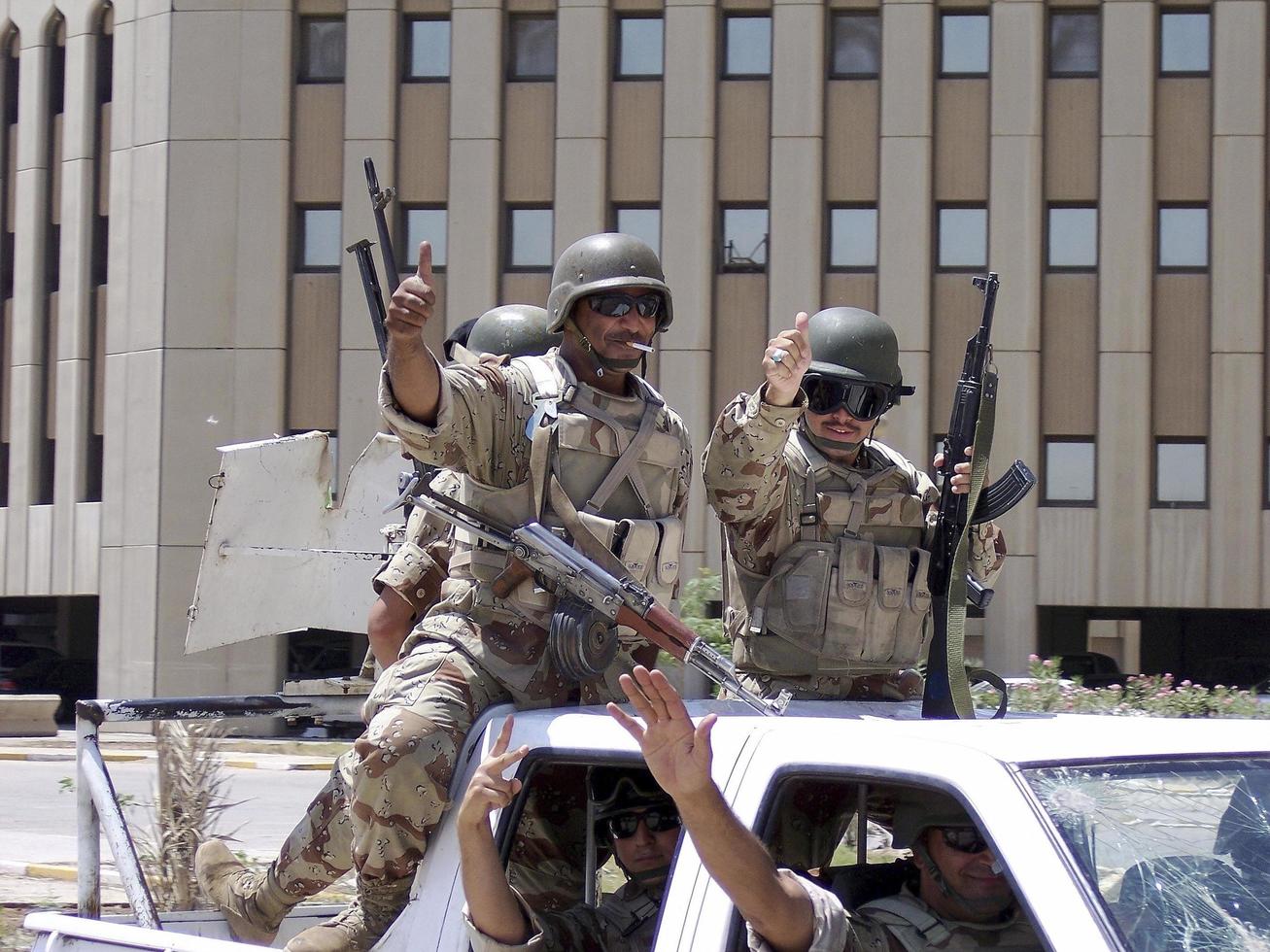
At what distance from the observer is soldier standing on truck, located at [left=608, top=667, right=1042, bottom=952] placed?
2.33 meters

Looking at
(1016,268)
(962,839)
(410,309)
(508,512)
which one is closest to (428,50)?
(1016,268)

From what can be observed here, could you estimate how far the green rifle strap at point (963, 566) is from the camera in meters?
3.74

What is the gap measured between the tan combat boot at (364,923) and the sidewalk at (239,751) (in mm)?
12461

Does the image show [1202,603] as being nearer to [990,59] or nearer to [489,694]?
[990,59]

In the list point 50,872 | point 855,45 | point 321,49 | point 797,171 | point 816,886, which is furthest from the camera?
point 321,49

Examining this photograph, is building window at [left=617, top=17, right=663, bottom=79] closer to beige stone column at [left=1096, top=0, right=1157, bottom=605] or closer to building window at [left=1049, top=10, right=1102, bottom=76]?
building window at [left=1049, top=10, right=1102, bottom=76]

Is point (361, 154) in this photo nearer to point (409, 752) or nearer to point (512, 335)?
point (512, 335)

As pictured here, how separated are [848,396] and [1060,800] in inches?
88.8

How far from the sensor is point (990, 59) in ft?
71.4

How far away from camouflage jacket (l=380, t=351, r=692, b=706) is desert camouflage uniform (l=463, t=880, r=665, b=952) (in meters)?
0.49

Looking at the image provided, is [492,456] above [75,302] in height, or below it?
below

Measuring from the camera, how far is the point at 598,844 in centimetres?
317

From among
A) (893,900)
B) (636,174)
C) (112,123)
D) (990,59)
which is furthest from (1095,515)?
(893,900)

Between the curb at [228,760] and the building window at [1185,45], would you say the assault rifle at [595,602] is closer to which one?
the curb at [228,760]
